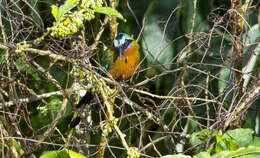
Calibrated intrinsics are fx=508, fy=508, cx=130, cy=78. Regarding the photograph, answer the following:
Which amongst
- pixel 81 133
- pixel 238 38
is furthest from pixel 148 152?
pixel 238 38

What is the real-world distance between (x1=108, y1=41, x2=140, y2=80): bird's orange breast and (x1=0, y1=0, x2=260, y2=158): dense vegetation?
0.13m

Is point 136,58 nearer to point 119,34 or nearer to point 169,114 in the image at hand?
point 119,34

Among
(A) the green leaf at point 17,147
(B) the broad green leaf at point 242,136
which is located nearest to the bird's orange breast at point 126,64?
(A) the green leaf at point 17,147

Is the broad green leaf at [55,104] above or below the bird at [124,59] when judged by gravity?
below

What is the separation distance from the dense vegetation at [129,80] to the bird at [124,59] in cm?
11

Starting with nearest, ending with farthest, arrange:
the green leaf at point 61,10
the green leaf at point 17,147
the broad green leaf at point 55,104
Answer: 1. the green leaf at point 61,10
2. the green leaf at point 17,147
3. the broad green leaf at point 55,104

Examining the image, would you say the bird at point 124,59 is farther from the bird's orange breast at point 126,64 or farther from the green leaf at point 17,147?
the green leaf at point 17,147

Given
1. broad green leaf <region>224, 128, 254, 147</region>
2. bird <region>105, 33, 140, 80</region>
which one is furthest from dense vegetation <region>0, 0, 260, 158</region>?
bird <region>105, 33, 140, 80</region>

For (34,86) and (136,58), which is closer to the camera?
(34,86)

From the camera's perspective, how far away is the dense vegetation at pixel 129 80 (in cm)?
254

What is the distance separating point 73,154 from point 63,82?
1.48m

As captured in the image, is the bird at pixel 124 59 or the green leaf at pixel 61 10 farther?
the bird at pixel 124 59

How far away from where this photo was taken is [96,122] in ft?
12.5

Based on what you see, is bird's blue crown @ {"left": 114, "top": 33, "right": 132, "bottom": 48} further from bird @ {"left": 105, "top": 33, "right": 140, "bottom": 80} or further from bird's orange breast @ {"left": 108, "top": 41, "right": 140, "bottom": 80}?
bird's orange breast @ {"left": 108, "top": 41, "right": 140, "bottom": 80}
